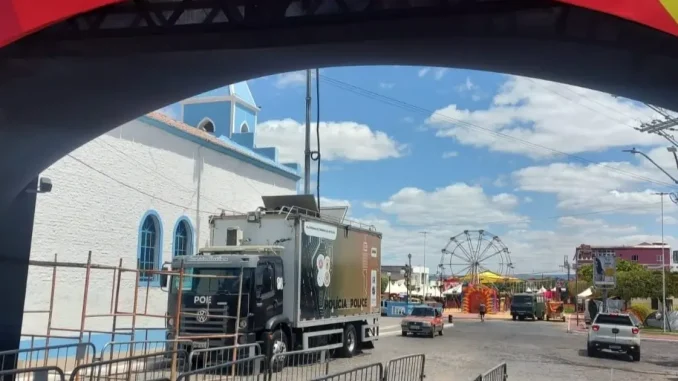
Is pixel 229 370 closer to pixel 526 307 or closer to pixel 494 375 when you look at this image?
pixel 494 375

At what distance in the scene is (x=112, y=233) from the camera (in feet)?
60.1

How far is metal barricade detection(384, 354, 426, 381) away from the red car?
19.6 meters

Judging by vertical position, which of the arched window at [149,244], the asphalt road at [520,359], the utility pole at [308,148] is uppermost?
the utility pole at [308,148]

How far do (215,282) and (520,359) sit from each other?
11.0m

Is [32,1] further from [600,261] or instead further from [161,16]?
[600,261]

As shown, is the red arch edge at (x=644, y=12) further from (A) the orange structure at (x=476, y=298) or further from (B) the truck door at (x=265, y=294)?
(A) the orange structure at (x=476, y=298)

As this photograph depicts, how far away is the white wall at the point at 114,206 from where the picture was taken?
53.2ft

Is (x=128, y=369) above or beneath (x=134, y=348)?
above

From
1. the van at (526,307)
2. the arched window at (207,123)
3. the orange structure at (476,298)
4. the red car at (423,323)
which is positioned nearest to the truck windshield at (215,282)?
the arched window at (207,123)

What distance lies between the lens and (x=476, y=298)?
60.8m

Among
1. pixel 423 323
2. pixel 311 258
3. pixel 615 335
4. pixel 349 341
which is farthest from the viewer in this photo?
pixel 423 323

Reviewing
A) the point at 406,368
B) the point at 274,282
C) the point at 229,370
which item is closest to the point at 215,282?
the point at 274,282

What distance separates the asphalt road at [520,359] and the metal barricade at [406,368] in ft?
10.9

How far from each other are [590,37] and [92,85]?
4.82m
